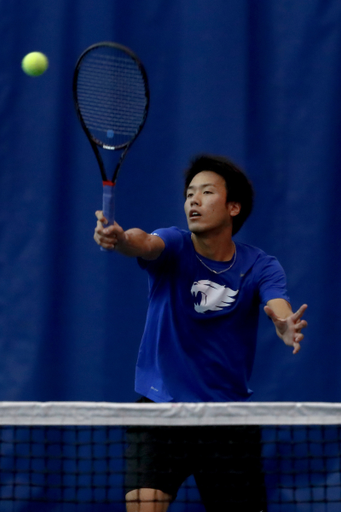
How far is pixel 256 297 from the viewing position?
2.24m

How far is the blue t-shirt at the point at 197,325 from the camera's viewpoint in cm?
211

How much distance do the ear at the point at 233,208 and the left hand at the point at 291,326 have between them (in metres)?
0.46

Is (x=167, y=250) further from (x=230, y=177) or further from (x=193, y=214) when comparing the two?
(x=230, y=177)

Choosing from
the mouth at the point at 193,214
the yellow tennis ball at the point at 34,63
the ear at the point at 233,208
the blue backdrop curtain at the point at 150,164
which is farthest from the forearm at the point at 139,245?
the blue backdrop curtain at the point at 150,164

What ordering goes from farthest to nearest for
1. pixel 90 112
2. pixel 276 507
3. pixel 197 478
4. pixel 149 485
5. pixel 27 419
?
pixel 276 507 < pixel 90 112 < pixel 197 478 < pixel 149 485 < pixel 27 419

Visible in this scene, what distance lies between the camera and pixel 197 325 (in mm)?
2150

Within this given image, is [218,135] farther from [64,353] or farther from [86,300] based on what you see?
[64,353]

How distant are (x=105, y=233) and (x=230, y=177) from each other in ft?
2.33

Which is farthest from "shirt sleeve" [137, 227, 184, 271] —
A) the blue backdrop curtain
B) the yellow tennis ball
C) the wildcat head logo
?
the blue backdrop curtain

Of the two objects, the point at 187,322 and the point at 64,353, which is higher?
the point at 187,322

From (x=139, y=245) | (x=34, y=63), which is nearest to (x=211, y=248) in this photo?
(x=139, y=245)

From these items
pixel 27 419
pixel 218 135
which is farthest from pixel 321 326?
pixel 27 419

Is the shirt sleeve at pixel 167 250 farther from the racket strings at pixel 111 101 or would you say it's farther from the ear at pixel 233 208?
the racket strings at pixel 111 101

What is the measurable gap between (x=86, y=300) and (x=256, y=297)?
134 cm
